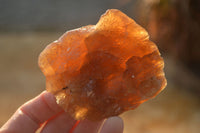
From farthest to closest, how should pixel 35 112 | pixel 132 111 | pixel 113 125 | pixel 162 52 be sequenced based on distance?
pixel 162 52 < pixel 132 111 < pixel 35 112 < pixel 113 125

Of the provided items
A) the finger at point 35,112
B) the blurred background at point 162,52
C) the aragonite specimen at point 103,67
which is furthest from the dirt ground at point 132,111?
the aragonite specimen at point 103,67

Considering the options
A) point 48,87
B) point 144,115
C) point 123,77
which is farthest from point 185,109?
point 48,87

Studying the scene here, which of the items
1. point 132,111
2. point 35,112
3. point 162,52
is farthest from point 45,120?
point 162,52

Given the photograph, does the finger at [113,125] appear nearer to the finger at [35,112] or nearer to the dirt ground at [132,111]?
the finger at [35,112]

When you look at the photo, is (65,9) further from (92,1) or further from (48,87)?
(48,87)

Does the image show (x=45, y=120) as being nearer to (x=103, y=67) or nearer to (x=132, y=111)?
(x=103, y=67)

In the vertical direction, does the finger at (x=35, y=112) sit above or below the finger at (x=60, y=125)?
above

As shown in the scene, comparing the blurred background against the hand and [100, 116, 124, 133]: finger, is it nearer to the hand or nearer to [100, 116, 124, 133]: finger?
the hand

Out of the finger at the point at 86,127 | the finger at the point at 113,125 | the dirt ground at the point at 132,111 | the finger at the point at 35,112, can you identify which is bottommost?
the dirt ground at the point at 132,111
